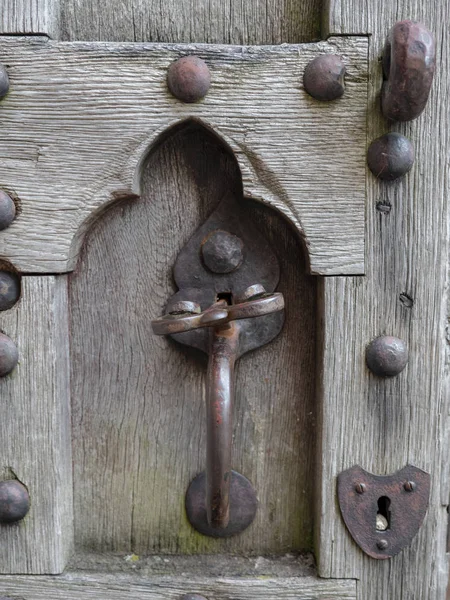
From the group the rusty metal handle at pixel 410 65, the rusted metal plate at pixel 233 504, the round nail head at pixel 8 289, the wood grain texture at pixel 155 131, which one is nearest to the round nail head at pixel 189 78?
the wood grain texture at pixel 155 131

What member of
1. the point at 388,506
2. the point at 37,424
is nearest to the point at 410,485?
the point at 388,506

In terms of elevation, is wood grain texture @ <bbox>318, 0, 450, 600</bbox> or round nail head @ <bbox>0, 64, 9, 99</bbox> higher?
round nail head @ <bbox>0, 64, 9, 99</bbox>

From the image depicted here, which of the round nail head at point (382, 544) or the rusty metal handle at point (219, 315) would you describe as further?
the round nail head at point (382, 544)

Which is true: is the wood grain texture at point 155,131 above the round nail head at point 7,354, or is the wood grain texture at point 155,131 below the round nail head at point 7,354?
above

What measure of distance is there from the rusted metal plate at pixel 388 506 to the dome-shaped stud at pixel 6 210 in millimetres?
575

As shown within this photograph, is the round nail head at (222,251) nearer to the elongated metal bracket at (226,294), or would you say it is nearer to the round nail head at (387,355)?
the elongated metal bracket at (226,294)

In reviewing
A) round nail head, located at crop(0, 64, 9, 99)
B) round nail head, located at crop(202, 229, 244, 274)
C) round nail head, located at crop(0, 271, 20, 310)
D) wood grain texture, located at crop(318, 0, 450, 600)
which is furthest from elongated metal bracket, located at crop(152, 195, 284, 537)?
round nail head, located at crop(0, 64, 9, 99)

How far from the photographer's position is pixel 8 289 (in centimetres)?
86

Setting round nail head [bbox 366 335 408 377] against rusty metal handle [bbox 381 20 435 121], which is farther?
round nail head [bbox 366 335 408 377]

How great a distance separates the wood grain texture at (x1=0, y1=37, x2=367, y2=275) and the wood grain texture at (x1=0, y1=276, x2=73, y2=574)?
69 millimetres

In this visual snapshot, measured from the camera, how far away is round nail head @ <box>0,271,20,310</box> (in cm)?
86

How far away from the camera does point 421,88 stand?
29.0 inches

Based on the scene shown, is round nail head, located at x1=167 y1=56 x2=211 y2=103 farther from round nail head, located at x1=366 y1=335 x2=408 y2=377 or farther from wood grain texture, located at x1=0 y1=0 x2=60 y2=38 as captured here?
round nail head, located at x1=366 y1=335 x2=408 y2=377

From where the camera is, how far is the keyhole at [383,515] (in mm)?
875
